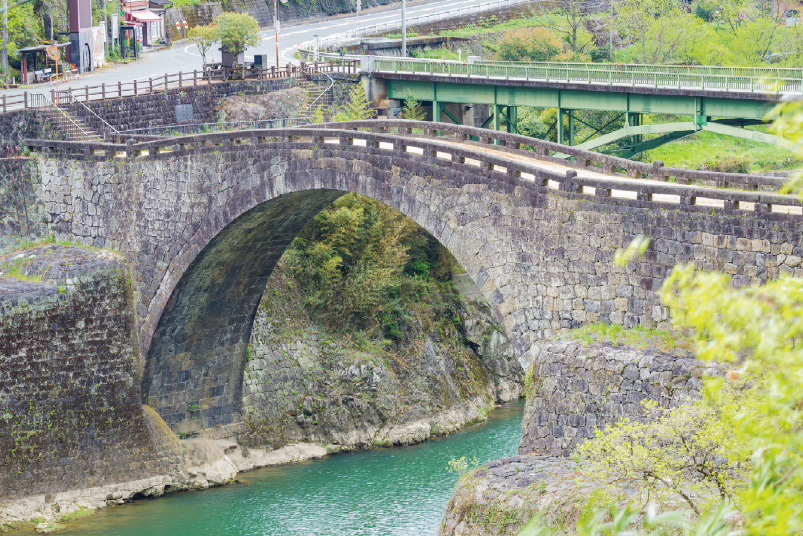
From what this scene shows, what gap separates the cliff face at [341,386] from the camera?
4272cm

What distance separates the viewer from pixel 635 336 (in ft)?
77.6

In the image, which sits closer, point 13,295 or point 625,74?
point 13,295

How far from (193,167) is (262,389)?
1072 centimetres

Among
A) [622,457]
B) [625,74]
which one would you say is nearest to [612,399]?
[622,457]

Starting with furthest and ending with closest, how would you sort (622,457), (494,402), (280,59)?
(280,59), (494,402), (622,457)

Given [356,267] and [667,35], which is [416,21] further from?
[356,267]

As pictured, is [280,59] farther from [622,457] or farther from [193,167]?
[622,457]

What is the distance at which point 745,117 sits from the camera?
40938 millimetres

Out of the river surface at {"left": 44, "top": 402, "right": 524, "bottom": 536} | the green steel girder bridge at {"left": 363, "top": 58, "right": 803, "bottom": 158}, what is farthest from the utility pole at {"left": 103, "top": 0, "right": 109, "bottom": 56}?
the river surface at {"left": 44, "top": 402, "right": 524, "bottom": 536}

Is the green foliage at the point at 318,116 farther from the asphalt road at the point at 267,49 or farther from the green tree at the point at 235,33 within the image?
the asphalt road at the point at 267,49

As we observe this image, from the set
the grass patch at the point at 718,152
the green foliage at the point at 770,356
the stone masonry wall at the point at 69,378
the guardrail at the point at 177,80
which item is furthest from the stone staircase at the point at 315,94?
the green foliage at the point at 770,356

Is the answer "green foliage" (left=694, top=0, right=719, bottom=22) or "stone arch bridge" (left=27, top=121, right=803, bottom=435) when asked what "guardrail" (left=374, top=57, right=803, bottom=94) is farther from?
"green foliage" (left=694, top=0, right=719, bottom=22)

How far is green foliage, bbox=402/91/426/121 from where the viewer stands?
5294cm

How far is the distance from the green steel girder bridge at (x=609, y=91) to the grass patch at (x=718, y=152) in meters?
8.12
